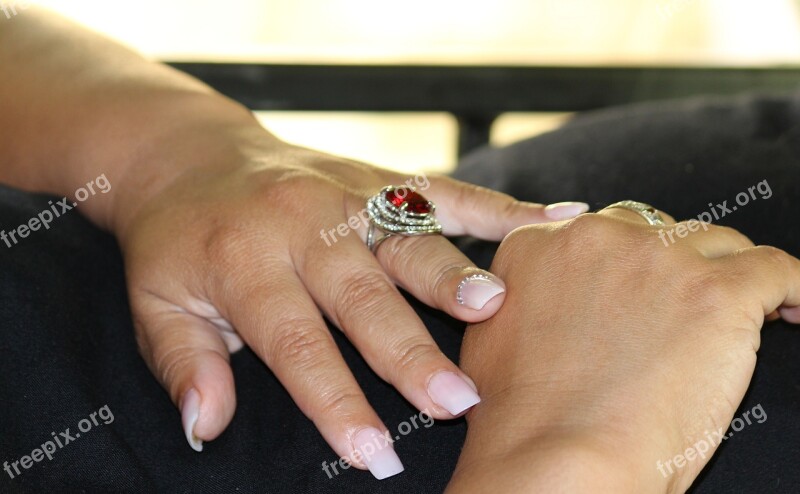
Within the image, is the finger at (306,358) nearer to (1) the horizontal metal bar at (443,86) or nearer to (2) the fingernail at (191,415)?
(2) the fingernail at (191,415)

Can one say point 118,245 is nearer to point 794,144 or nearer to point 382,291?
point 382,291

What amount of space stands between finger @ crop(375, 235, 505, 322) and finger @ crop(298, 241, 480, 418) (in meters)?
0.02

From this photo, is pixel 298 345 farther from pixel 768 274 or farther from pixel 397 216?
pixel 768 274

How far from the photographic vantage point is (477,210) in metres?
0.77

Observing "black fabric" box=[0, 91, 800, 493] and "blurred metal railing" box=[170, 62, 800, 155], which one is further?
"blurred metal railing" box=[170, 62, 800, 155]

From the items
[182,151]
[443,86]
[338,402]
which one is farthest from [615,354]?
[443,86]

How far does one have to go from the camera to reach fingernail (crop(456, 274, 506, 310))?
65 cm

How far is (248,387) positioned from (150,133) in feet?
0.90

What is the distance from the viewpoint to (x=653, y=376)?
22.5 inches

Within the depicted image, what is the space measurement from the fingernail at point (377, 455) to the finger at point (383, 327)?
0.12 ft

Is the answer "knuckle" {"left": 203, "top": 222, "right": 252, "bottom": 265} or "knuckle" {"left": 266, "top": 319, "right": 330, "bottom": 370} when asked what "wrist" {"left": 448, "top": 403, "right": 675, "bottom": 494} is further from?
"knuckle" {"left": 203, "top": 222, "right": 252, "bottom": 265}

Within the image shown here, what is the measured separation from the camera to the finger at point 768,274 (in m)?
0.60

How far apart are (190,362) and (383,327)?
0.50 feet

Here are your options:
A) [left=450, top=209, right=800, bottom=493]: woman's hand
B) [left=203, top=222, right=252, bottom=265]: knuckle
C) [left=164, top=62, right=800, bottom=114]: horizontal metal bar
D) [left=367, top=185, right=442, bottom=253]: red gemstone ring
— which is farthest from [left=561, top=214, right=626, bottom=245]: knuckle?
[left=164, top=62, right=800, bottom=114]: horizontal metal bar
